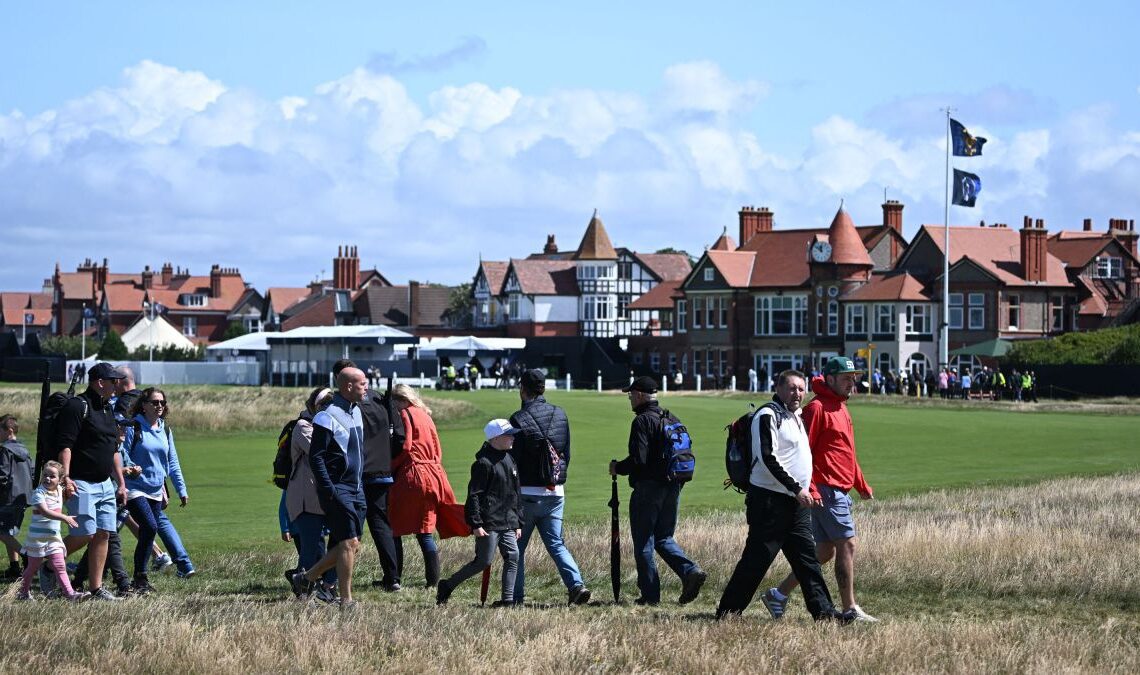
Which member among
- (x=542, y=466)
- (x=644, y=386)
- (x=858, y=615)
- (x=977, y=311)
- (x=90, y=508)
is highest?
(x=977, y=311)

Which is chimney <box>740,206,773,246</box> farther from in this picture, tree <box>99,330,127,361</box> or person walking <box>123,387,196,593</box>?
person walking <box>123,387,196,593</box>

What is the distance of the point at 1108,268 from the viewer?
77.1 meters

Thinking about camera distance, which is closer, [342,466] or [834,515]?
[834,515]

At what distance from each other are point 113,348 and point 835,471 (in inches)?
4022

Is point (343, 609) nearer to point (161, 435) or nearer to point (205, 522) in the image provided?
point (161, 435)

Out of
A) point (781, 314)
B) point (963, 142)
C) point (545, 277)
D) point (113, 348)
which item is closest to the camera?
point (963, 142)

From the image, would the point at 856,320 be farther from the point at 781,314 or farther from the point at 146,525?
the point at 146,525

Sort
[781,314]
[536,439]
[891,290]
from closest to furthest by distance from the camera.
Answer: [536,439]
[891,290]
[781,314]

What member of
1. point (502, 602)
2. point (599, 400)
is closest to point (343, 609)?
point (502, 602)

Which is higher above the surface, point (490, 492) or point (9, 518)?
point (490, 492)

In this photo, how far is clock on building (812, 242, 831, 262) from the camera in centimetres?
7725

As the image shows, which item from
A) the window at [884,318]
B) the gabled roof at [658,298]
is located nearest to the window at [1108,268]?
the window at [884,318]

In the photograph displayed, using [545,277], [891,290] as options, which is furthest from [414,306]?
[891,290]

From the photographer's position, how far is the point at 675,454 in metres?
11.8
